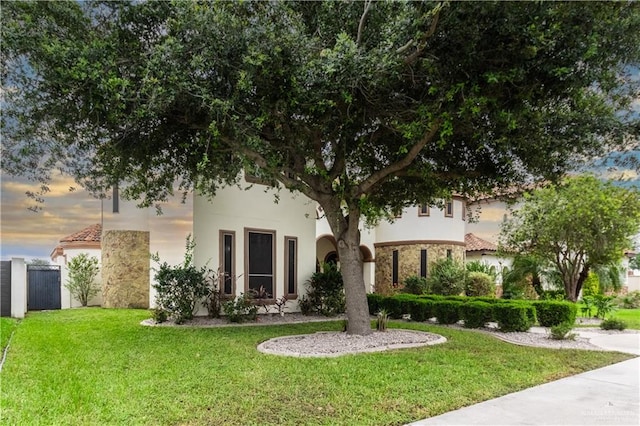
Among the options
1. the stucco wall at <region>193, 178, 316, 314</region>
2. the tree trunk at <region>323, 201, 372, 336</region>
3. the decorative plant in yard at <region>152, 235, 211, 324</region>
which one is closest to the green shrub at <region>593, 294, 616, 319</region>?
the tree trunk at <region>323, 201, 372, 336</region>

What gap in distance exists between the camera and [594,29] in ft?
23.8

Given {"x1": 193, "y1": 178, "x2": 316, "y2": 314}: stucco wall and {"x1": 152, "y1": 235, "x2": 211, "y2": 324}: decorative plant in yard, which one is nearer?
{"x1": 152, "y1": 235, "x2": 211, "y2": 324}: decorative plant in yard

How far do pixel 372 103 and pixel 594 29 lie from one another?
12.9ft

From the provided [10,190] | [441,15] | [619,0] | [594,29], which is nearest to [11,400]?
[10,190]

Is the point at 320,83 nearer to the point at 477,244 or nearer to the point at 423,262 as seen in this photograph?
the point at 423,262

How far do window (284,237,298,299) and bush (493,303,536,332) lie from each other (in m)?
6.78

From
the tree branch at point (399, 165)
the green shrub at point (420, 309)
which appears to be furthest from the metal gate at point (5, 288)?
the green shrub at point (420, 309)

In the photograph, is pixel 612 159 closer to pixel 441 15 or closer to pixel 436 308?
pixel 441 15

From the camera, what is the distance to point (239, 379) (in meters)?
6.66

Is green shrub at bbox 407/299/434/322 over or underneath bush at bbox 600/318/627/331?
over

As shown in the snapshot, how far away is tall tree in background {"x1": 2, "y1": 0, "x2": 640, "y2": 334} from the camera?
758cm

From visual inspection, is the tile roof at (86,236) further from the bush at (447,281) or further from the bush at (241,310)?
the bush at (447,281)

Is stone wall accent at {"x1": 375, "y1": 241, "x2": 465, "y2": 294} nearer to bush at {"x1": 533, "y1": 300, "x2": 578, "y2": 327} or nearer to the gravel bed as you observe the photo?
bush at {"x1": 533, "y1": 300, "x2": 578, "y2": 327}

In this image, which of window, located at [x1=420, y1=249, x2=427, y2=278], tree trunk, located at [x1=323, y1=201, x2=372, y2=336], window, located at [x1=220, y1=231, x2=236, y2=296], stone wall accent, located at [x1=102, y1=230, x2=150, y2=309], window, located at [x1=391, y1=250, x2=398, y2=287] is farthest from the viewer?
window, located at [x1=391, y1=250, x2=398, y2=287]
